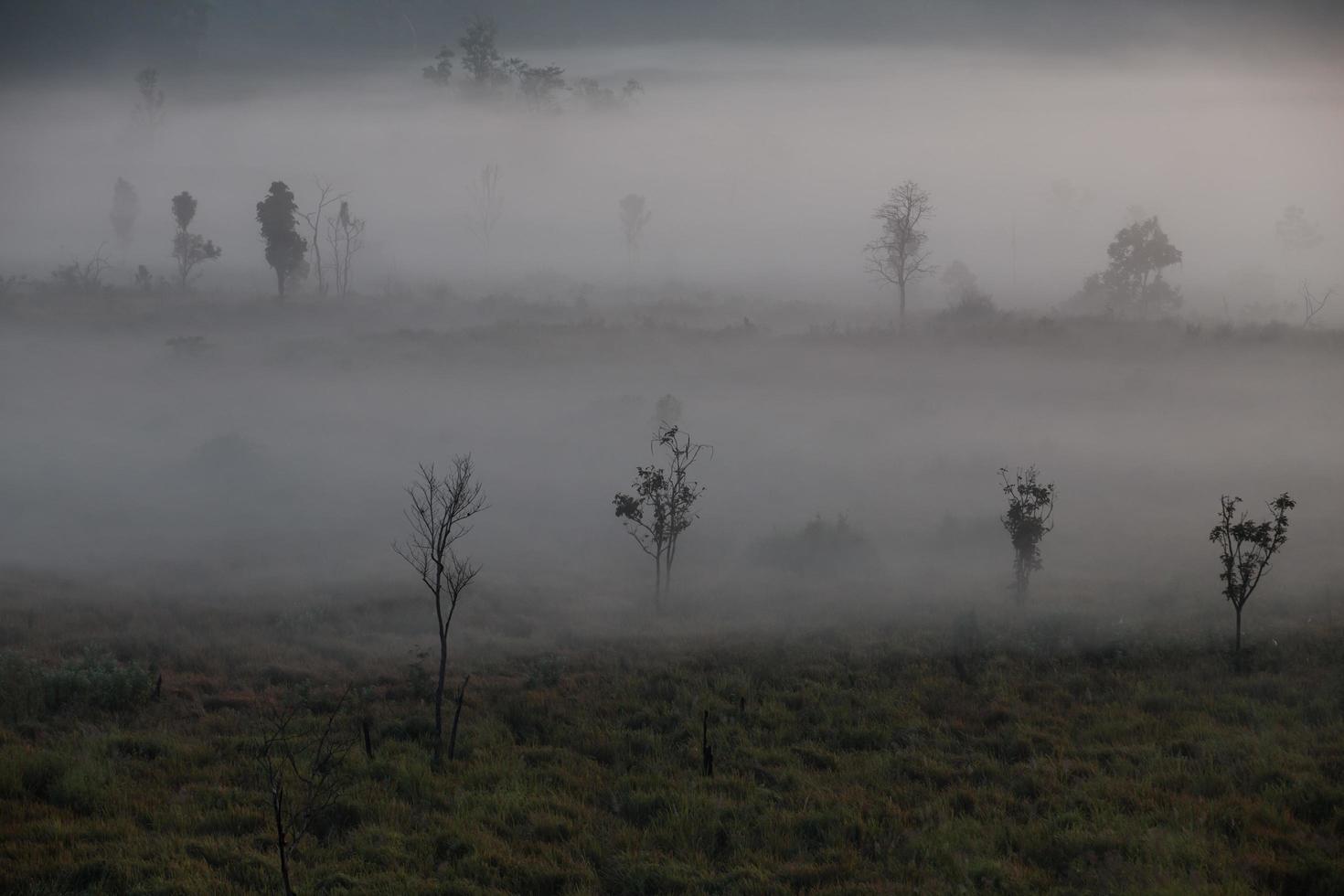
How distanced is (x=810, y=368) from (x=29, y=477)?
5276 centimetres

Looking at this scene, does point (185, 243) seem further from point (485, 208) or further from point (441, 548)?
point (441, 548)

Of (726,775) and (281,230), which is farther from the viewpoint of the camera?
(281,230)

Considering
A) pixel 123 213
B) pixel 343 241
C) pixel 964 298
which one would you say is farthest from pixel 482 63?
pixel 964 298

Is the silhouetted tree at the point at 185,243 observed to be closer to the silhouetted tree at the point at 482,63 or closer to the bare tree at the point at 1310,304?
the silhouetted tree at the point at 482,63

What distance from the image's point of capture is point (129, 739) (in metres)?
16.5

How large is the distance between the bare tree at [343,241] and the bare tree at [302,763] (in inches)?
2843

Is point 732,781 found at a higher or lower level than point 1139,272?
lower

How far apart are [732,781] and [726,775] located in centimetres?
35

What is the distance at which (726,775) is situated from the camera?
15141 millimetres

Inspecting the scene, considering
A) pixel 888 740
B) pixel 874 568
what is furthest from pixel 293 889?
pixel 874 568

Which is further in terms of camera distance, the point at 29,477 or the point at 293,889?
the point at 29,477

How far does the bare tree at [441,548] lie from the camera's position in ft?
54.1

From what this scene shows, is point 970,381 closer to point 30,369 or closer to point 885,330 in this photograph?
point 885,330

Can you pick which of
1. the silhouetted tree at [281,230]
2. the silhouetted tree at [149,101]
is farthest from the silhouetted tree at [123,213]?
the silhouetted tree at [149,101]
